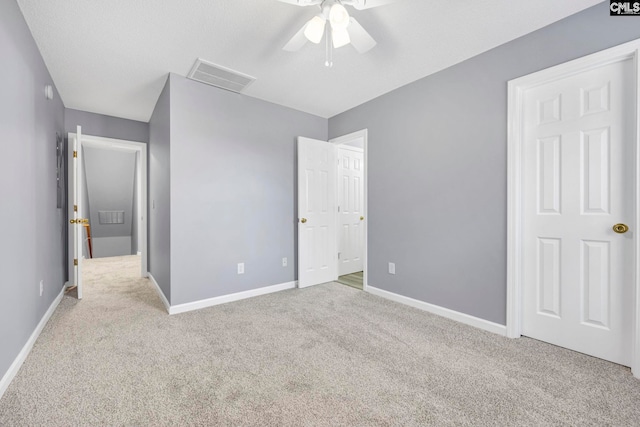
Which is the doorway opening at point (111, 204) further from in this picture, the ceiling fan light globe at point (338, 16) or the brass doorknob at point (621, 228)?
the brass doorknob at point (621, 228)

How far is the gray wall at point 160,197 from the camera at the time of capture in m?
2.95

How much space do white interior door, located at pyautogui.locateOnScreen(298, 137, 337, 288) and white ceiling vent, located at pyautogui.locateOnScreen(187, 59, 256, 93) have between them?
100 cm

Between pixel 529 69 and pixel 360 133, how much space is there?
6.05ft

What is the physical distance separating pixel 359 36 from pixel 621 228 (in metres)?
2.18

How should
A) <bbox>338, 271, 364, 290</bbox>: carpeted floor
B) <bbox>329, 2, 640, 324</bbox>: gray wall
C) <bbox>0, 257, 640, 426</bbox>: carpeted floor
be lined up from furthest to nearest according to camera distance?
1. <bbox>338, 271, 364, 290</bbox>: carpeted floor
2. <bbox>329, 2, 640, 324</bbox>: gray wall
3. <bbox>0, 257, 640, 426</bbox>: carpeted floor

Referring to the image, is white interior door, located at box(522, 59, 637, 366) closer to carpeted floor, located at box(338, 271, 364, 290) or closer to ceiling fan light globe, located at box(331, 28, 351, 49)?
ceiling fan light globe, located at box(331, 28, 351, 49)

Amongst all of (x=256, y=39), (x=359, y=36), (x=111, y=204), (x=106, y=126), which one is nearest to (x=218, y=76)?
(x=256, y=39)

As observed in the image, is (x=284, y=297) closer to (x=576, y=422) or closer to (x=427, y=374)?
(x=427, y=374)

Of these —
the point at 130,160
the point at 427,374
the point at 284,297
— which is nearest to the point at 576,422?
the point at 427,374

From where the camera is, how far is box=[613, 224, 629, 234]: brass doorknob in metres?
1.81

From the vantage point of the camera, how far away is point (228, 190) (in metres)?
3.21

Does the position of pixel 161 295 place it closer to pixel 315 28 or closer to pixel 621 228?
pixel 315 28

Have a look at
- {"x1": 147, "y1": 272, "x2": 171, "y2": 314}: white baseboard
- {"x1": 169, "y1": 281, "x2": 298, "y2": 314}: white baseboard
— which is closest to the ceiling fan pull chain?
{"x1": 169, "y1": 281, "x2": 298, "y2": 314}: white baseboard

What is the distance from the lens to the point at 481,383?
168 cm
